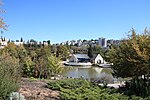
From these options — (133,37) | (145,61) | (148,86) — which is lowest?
(148,86)

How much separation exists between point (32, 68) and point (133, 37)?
11034 mm

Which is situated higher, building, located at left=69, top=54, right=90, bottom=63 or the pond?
building, located at left=69, top=54, right=90, bottom=63

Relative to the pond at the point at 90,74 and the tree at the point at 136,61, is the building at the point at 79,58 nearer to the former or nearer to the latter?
the pond at the point at 90,74

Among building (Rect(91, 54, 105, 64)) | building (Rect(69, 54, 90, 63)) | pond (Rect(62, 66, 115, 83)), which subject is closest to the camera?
pond (Rect(62, 66, 115, 83))

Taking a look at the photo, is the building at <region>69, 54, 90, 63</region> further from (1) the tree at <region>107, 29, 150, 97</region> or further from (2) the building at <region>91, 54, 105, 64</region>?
(1) the tree at <region>107, 29, 150, 97</region>

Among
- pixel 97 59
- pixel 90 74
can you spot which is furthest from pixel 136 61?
pixel 97 59

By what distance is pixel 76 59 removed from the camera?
83688 millimetres

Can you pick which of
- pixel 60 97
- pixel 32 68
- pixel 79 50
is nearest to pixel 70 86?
pixel 60 97

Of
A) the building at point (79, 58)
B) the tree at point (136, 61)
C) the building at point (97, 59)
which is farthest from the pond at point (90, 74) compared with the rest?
the building at point (97, 59)

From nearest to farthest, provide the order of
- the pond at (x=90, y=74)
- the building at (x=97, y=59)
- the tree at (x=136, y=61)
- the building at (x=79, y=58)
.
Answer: the tree at (x=136, y=61), the pond at (x=90, y=74), the building at (x=79, y=58), the building at (x=97, y=59)

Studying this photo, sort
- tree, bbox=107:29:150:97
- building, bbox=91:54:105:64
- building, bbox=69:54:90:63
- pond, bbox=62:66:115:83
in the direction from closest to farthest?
tree, bbox=107:29:150:97, pond, bbox=62:66:115:83, building, bbox=69:54:90:63, building, bbox=91:54:105:64

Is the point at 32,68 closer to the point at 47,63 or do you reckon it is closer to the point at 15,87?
the point at 47,63

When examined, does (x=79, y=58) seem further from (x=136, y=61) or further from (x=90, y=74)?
(x=136, y=61)

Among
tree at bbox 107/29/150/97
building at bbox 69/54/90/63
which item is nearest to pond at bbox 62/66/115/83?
tree at bbox 107/29/150/97
